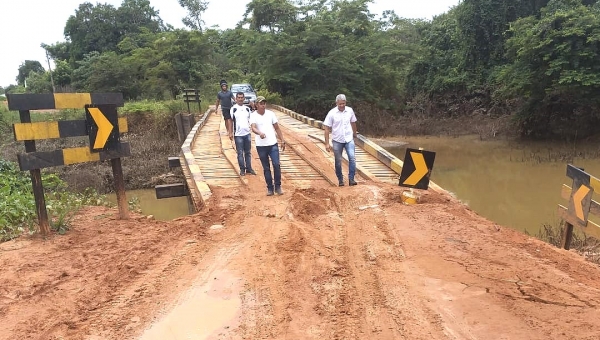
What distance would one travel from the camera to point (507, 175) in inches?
655

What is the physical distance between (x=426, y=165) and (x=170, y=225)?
3565 millimetres

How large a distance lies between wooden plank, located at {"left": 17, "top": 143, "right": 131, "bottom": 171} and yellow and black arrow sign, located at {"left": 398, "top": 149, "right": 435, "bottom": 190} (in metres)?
3.76

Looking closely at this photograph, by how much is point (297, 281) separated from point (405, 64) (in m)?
30.5

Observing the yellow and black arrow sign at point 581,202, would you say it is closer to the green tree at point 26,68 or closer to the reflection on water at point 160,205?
the reflection on water at point 160,205

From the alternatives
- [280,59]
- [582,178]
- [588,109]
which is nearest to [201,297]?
[582,178]

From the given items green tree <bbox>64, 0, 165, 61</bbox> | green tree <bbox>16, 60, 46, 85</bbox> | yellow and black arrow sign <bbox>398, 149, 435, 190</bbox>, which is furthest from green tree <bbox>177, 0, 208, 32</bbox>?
yellow and black arrow sign <bbox>398, 149, 435, 190</bbox>

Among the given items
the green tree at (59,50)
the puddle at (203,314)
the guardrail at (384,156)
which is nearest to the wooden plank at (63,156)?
the puddle at (203,314)

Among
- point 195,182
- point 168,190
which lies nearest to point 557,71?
point 195,182

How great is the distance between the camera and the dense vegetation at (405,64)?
20.2m

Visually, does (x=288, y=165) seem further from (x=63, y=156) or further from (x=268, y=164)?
(x=63, y=156)

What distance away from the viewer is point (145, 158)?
2052 centimetres

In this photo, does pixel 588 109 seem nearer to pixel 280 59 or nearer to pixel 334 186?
pixel 280 59

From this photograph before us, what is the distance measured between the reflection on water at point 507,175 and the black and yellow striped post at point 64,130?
835 cm

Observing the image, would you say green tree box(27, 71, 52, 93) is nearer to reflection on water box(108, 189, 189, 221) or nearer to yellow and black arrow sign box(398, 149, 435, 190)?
reflection on water box(108, 189, 189, 221)
